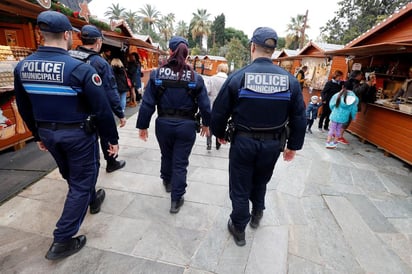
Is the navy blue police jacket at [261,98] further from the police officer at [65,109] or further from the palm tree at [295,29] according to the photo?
the palm tree at [295,29]

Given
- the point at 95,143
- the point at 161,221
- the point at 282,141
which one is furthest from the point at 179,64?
the point at 161,221

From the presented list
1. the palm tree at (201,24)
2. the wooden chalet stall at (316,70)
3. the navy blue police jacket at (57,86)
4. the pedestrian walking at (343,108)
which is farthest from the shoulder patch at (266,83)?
the palm tree at (201,24)

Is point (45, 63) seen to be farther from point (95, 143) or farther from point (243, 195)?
point (243, 195)

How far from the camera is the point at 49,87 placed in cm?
178

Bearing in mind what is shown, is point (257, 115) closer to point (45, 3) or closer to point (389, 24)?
point (45, 3)

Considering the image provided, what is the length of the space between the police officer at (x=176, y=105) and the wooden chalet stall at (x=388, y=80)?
445 centimetres

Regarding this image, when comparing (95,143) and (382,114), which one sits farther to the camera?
(382,114)

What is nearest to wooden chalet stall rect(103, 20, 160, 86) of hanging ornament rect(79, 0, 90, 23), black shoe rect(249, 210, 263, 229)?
hanging ornament rect(79, 0, 90, 23)

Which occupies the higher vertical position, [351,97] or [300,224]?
[351,97]

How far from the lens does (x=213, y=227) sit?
2512 millimetres

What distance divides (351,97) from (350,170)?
5.93ft

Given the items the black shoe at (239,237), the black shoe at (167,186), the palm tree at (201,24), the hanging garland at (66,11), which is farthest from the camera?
the palm tree at (201,24)

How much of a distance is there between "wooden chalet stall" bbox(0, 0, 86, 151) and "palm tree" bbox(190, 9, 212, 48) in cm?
5224

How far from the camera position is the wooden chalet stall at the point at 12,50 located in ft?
12.0
